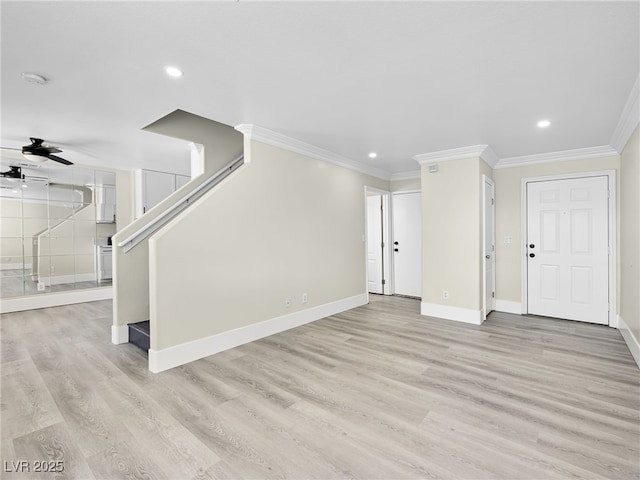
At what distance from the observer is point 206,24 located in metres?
1.86

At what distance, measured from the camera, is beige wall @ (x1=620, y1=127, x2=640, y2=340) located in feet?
10.1

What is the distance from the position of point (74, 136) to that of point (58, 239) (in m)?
2.45

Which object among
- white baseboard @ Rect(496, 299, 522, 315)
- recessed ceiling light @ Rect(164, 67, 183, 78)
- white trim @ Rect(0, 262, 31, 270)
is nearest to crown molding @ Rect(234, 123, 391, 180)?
recessed ceiling light @ Rect(164, 67, 183, 78)

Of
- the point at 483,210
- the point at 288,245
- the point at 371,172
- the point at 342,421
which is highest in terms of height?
the point at 371,172

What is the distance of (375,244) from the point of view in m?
6.66

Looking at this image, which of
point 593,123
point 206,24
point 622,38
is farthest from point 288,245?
point 593,123

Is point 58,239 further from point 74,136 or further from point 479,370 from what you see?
point 479,370

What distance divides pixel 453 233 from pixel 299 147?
253 cm

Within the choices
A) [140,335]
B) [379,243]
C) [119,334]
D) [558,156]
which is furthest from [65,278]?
[558,156]

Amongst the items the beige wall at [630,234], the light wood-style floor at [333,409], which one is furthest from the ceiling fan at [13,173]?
the beige wall at [630,234]

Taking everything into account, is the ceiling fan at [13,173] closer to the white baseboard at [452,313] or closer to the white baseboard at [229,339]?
the white baseboard at [229,339]

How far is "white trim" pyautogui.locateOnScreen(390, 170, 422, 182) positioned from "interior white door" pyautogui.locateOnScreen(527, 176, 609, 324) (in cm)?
186

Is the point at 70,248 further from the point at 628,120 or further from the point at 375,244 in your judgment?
the point at 628,120

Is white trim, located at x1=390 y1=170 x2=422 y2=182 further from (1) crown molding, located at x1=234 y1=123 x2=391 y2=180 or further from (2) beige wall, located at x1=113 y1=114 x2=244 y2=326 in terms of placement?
(2) beige wall, located at x1=113 y1=114 x2=244 y2=326
